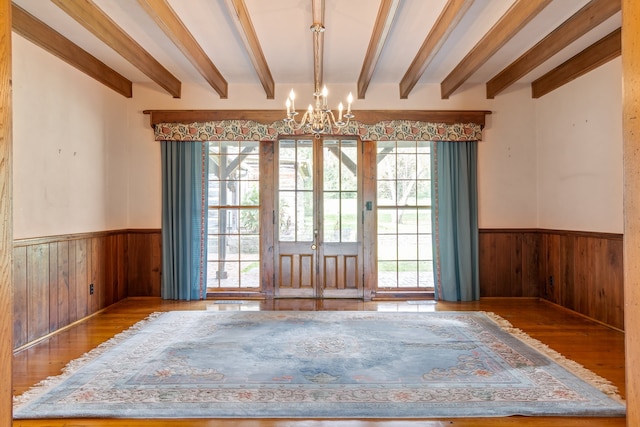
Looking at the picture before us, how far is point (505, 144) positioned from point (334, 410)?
4.55 m

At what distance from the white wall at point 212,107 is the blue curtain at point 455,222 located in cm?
23

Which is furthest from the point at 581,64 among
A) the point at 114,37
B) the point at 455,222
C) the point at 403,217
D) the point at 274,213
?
the point at 114,37

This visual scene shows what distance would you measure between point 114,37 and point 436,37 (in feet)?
10.1

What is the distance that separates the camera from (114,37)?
153 inches

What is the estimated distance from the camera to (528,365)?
3.09 m

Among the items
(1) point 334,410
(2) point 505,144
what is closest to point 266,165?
(2) point 505,144

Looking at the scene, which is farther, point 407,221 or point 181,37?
point 407,221

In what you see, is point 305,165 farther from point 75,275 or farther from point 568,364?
point 568,364

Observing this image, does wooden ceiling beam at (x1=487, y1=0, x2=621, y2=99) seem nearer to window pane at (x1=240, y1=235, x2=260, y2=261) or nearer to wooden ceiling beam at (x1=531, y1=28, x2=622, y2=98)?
wooden ceiling beam at (x1=531, y1=28, x2=622, y2=98)

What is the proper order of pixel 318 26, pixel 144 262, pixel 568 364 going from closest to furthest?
pixel 568 364
pixel 318 26
pixel 144 262

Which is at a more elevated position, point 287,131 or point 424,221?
point 287,131

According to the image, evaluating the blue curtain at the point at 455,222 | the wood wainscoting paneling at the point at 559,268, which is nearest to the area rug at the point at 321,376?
the wood wainscoting paneling at the point at 559,268

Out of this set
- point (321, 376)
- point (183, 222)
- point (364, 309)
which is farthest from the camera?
point (183, 222)

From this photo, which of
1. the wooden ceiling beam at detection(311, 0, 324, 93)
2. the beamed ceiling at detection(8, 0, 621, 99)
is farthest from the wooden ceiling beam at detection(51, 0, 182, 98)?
the wooden ceiling beam at detection(311, 0, 324, 93)
